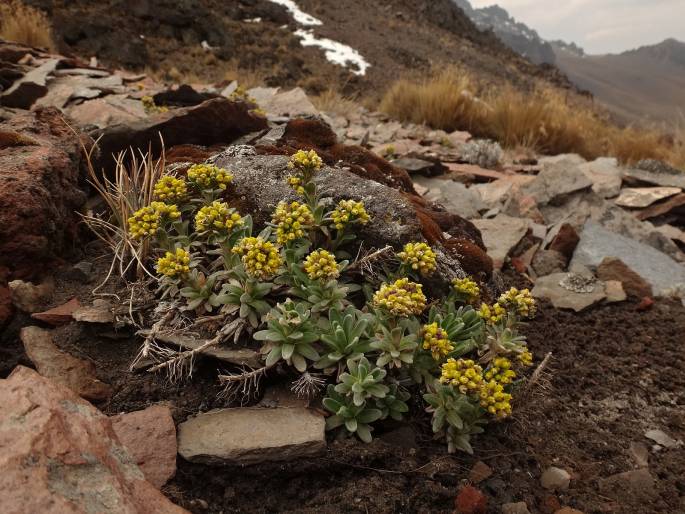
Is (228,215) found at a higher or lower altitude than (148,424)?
higher

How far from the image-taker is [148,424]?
2086mm

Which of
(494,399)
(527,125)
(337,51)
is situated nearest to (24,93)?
(494,399)

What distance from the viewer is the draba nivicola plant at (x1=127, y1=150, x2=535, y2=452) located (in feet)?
7.29

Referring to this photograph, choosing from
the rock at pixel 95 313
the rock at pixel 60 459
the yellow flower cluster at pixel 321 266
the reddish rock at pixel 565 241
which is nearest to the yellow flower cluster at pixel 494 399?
the yellow flower cluster at pixel 321 266

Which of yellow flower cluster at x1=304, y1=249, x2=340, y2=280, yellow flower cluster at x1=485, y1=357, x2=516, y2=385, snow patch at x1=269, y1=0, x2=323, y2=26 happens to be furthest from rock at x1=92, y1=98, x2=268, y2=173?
snow patch at x1=269, y1=0, x2=323, y2=26

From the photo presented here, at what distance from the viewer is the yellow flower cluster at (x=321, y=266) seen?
91.4 inches

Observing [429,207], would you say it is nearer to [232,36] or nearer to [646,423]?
[646,423]

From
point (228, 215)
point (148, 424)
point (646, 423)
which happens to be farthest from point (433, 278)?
point (148, 424)

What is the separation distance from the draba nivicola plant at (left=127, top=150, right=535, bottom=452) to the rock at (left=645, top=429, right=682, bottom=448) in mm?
784

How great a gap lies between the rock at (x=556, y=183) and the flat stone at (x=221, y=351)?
13.5 feet

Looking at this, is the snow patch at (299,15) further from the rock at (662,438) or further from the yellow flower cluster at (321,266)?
the rock at (662,438)

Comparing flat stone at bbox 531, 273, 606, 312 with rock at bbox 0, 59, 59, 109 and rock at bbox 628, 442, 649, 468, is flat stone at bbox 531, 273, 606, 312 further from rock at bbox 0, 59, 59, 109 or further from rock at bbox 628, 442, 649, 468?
rock at bbox 0, 59, 59, 109

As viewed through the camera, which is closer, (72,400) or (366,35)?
(72,400)

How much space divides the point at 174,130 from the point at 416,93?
6.60 metres
